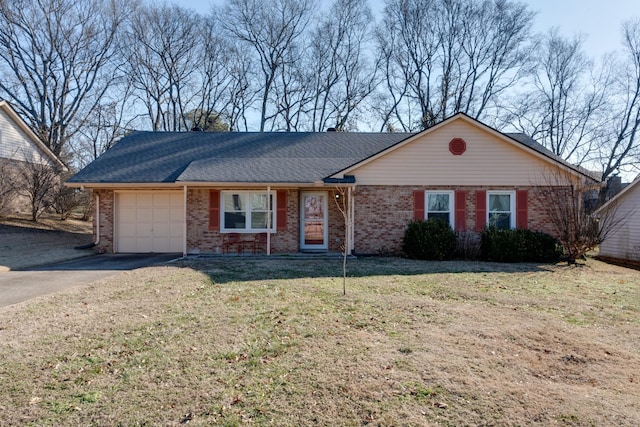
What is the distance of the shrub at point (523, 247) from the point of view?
1244 cm

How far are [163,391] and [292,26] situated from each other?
32666mm

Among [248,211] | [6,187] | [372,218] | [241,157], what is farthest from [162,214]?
[6,187]

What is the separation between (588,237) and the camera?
12.2 metres

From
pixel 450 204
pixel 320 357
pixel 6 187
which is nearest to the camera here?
pixel 320 357

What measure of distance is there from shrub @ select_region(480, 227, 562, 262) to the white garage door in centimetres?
1081

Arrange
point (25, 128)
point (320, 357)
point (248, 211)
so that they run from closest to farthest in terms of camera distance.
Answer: point (320, 357) < point (248, 211) < point (25, 128)

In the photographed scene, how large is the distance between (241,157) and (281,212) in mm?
3348

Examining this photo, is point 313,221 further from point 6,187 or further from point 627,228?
point 6,187

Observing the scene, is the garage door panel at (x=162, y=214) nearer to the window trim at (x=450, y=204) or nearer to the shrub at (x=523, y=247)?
the window trim at (x=450, y=204)

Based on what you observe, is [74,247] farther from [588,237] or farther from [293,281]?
[588,237]

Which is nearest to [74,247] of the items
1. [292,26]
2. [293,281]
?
[293,281]

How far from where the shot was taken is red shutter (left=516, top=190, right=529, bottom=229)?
13508mm

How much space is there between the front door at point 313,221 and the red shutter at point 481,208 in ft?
16.9

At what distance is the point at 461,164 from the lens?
531 inches
